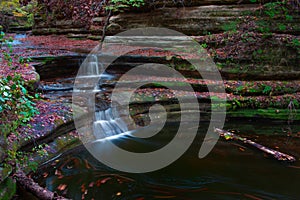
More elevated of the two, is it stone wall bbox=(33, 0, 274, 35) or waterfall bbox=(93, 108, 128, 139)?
stone wall bbox=(33, 0, 274, 35)

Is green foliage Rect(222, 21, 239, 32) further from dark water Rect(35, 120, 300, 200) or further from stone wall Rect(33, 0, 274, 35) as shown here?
dark water Rect(35, 120, 300, 200)

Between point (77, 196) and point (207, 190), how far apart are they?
2.43 m

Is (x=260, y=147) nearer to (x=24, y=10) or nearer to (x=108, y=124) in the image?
(x=108, y=124)

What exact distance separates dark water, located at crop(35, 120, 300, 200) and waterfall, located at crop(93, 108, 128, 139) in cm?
96

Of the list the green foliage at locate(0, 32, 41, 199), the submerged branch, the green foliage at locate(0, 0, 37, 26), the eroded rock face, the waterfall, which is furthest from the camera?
the green foliage at locate(0, 0, 37, 26)

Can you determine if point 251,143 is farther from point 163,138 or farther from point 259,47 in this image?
point 259,47

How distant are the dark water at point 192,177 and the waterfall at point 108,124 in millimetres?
961

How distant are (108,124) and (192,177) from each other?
11.0 ft

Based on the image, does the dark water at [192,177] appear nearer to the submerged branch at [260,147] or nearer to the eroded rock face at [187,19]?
the submerged branch at [260,147]

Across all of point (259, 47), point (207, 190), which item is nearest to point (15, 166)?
point (207, 190)

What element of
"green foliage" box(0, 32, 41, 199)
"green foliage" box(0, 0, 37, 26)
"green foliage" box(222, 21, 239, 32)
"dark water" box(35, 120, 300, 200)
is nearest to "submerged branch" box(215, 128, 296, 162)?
"dark water" box(35, 120, 300, 200)

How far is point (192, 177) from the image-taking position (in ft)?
17.7

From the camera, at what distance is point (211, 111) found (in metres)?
8.58

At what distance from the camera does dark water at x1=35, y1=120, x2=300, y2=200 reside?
487 centimetres
